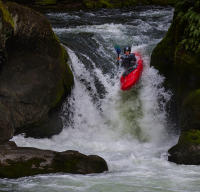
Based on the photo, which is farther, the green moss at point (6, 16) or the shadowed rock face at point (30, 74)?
the shadowed rock face at point (30, 74)

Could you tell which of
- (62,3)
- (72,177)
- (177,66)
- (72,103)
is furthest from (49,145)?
(62,3)

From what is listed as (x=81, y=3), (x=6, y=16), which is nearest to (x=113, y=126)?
(x=6, y=16)

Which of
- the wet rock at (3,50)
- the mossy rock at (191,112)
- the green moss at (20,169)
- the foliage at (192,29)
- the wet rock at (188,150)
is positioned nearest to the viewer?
the green moss at (20,169)

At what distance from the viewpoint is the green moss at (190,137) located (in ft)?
26.8

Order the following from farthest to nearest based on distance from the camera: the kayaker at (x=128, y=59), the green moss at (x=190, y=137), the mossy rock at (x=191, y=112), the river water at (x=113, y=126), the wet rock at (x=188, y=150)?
1. the kayaker at (x=128, y=59)
2. the mossy rock at (x=191, y=112)
3. the green moss at (x=190, y=137)
4. the wet rock at (x=188, y=150)
5. the river water at (x=113, y=126)

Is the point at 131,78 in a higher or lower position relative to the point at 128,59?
lower

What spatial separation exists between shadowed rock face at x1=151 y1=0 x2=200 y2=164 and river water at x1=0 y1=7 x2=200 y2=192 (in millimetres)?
295

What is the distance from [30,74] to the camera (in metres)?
9.57

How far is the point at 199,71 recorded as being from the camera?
361 inches

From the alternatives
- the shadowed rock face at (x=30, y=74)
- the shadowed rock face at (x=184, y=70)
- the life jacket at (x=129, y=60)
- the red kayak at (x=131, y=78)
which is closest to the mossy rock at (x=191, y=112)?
the shadowed rock face at (x=184, y=70)

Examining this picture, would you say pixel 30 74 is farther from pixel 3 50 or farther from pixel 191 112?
pixel 191 112

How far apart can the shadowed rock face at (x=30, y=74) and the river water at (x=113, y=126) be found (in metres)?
0.45

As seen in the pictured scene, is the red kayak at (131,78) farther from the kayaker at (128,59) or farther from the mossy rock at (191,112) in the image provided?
the mossy rock at (191,112)

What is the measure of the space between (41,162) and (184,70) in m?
4.12
